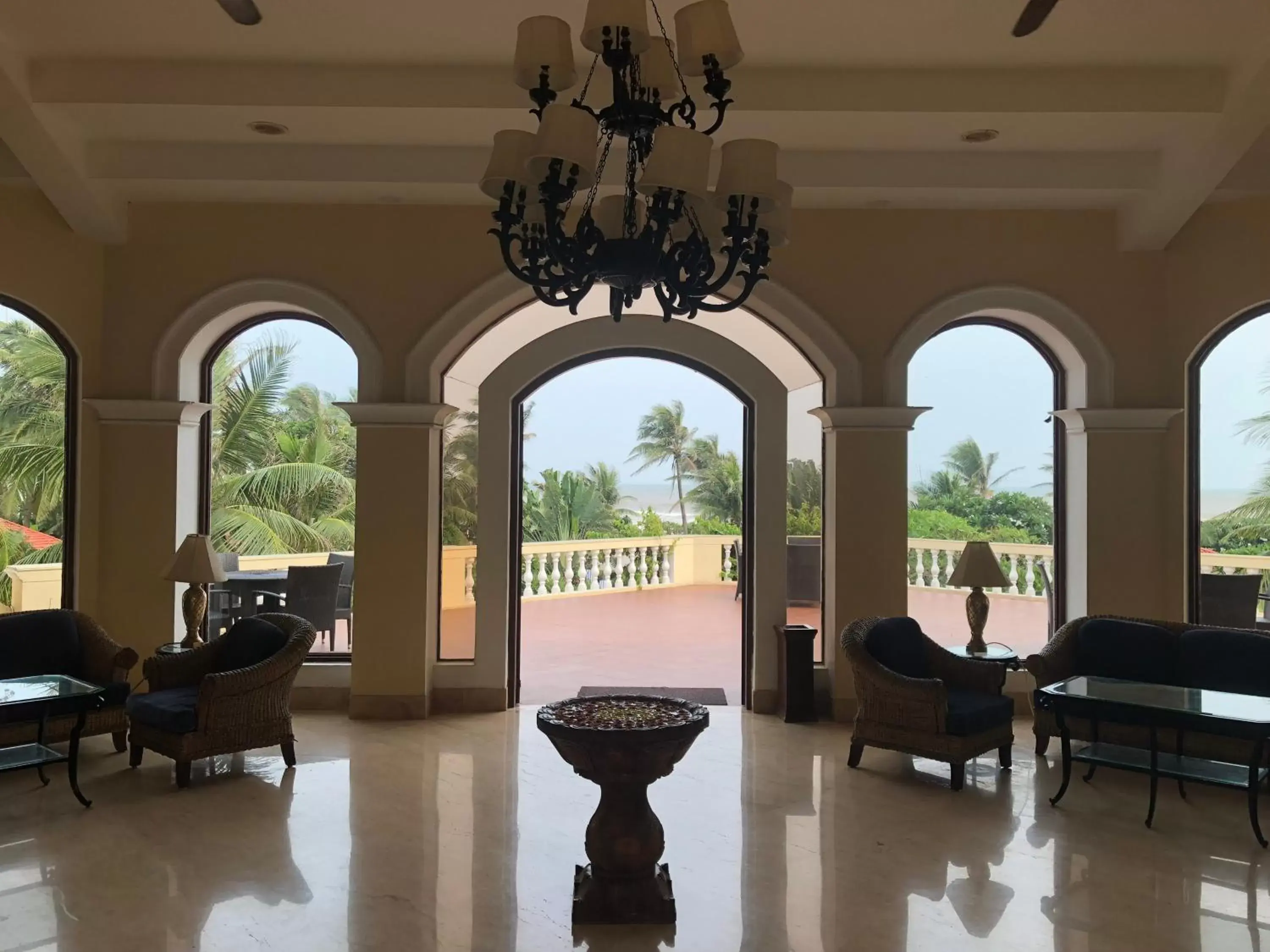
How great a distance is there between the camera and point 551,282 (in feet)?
11.5

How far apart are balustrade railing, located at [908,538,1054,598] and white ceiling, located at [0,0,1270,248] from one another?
2.38 meters

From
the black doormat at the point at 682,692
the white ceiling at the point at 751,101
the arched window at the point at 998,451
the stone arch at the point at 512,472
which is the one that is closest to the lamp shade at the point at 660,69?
the white ceiling at the point at 751,101

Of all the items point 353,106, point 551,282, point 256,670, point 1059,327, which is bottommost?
point 256,670

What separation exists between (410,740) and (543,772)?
114 cm

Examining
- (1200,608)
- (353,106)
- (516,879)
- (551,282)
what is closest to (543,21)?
(551,282)

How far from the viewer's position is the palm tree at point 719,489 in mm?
22922

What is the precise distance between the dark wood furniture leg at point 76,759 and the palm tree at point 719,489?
18.0m

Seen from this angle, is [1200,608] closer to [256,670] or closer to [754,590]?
[754,590]

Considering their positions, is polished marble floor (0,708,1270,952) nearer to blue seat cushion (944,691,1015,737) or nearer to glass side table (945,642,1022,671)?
blue seat cushion (944,691,1015,737)

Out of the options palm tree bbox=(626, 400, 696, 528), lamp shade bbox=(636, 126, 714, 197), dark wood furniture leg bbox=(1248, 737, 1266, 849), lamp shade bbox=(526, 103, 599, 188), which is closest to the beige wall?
dark wood furniture leg bbox=(1248, 737, 1266, 849)

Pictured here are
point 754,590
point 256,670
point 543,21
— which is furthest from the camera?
point 754,590

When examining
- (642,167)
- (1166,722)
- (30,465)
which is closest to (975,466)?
(1166,722)

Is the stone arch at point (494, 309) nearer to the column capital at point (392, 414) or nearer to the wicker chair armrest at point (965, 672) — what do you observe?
the column capital at point (392, 414)

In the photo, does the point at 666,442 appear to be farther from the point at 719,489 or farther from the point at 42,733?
the point at 42,733
